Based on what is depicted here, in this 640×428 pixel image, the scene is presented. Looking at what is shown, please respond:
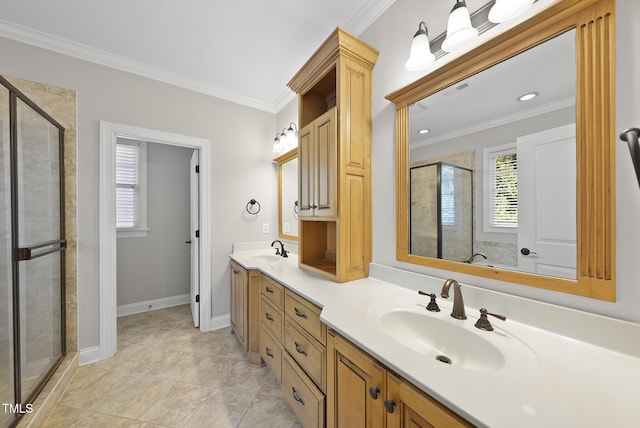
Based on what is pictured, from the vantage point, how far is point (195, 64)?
7.36ft

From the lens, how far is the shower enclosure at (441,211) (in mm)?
1159

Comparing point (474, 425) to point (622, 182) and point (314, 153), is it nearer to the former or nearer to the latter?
point (622, 182)

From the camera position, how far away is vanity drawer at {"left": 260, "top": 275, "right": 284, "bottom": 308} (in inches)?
61.0

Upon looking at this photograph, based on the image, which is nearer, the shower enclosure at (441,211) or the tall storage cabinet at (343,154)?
the shower enclosure at (441,211)

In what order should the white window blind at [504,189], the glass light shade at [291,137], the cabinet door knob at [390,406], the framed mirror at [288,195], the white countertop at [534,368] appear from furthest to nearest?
the framed mirror at [288,195] < the glass light shade at [291,137] < the white window blind at [504,189] < the cabinet door knob at [390,406] < the white countertop at [534,368]

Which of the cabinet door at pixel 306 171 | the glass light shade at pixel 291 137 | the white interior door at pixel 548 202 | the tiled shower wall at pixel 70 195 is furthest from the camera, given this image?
the glass light shade at pixel 291 137

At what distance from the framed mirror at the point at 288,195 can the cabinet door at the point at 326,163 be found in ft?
2.78

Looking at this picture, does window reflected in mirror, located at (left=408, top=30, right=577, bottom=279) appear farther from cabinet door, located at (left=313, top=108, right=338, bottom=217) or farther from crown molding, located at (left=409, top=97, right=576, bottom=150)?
cabinet door, located at (left=313, top=108, right=338, bottom=217)

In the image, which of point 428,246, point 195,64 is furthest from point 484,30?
point 195,64

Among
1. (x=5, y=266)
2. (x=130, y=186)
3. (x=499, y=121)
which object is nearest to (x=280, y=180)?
(x=130, y=186)

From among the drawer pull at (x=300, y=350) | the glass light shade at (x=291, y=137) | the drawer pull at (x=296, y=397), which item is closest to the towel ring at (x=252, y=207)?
the glass light shade at (x=291, y=137)

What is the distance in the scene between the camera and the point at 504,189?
1.01 metres

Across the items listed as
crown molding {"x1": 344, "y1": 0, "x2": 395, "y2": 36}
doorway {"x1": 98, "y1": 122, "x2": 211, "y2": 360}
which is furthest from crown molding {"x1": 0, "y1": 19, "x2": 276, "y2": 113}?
crown molding {"x1": 344, "y1": 0, "x2": 395, "y2": 36}

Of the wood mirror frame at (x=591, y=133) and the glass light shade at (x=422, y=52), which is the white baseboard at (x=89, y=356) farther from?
the glass light shade at (x=422, y=52)
